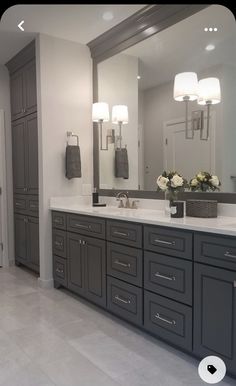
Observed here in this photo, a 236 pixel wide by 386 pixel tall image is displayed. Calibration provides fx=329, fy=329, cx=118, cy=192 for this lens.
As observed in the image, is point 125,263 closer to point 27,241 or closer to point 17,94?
point 27,241

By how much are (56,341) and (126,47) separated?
259cm

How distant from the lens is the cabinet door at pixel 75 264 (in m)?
2.82

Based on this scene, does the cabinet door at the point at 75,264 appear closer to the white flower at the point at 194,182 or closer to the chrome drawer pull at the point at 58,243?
the chrome drawer pull at the point at 58,243

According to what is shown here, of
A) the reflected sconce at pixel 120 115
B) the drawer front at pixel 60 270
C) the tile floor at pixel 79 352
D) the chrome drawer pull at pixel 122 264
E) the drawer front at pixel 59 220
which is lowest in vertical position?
the tile floor at pixel 79 352

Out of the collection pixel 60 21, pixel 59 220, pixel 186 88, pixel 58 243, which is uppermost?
pixel 60 21

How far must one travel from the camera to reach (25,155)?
368 cm

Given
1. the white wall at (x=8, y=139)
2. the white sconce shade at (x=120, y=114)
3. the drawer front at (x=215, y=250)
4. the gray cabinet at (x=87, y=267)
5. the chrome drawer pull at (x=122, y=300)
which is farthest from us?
the white wall at (x=8, y=139)

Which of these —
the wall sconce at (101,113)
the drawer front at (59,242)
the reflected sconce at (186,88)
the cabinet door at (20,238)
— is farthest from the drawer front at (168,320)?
the cabinet door at (20,238)

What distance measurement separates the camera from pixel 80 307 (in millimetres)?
2758

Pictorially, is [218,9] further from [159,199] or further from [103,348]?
[103,348]

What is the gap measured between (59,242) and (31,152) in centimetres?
105

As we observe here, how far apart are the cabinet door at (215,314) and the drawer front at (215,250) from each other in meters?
0.04

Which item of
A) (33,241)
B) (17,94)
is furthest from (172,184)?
(17,94)

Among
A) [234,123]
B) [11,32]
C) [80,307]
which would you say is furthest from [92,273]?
[11,32]
